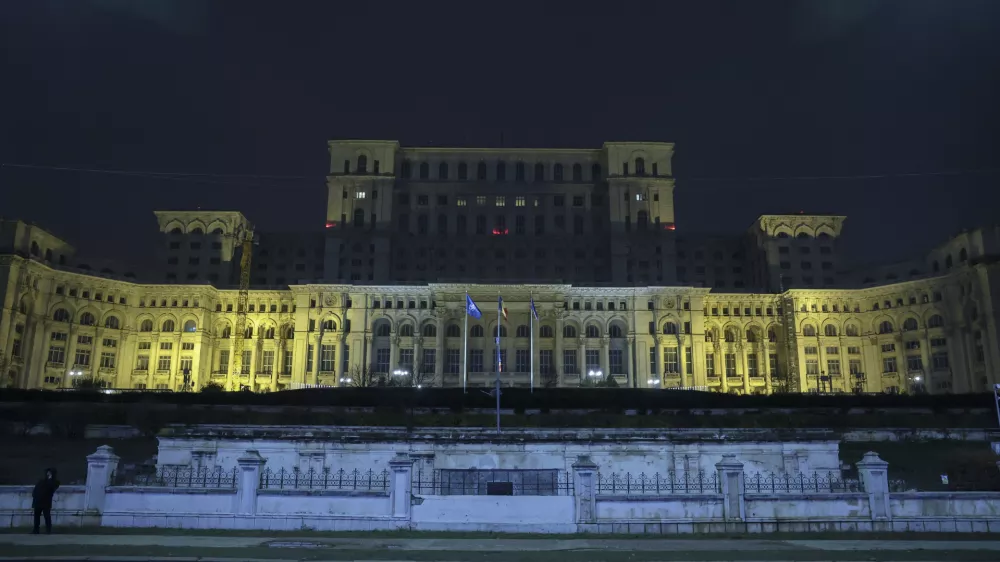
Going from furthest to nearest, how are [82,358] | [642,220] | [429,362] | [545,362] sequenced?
[642,220]
[545,362]
[429,362]
[82,358]

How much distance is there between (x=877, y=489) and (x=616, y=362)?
75797 mm

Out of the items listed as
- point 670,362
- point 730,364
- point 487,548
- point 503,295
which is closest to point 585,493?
point 487,548

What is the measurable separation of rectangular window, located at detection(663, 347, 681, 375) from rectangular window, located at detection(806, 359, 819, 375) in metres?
18.5

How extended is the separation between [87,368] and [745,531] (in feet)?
311

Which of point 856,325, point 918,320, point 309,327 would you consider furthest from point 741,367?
point 309,327

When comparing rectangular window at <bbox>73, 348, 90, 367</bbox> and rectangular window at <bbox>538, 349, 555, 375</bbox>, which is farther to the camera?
rectangular window at <bbox>538, 349, 555, 375</bbox>

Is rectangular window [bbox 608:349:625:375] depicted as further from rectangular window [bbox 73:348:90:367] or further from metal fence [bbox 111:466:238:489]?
metal fence [bbox 111:466:238:489]

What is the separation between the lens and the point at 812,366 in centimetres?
10219

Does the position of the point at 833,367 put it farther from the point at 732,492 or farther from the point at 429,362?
the point at 732,492

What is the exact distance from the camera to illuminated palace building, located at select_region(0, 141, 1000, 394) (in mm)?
93625

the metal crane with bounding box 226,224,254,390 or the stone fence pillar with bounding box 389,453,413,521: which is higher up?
the metal crane with bounding box 226,224,254,390

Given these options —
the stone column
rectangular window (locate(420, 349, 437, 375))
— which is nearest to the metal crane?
rectangular window (locate(420, 349, 437, 375))

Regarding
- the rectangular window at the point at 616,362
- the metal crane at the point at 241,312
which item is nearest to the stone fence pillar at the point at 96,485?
the metal crane at the point at 241,312

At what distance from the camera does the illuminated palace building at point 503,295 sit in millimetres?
93625
